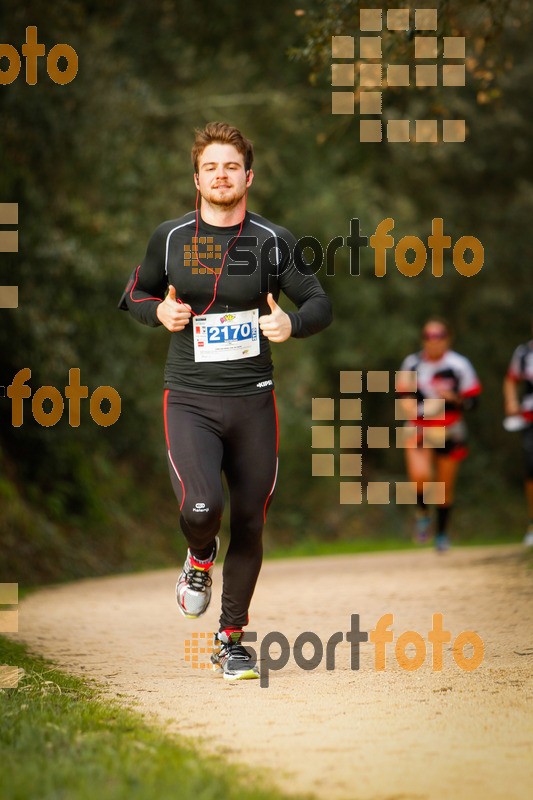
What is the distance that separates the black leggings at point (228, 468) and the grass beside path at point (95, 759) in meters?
1.00

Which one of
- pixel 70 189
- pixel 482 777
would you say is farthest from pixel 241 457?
pixel 70 189

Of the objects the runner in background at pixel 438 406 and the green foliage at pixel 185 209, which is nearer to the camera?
the runner in background at pixel 438 406

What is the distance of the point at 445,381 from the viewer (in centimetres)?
1123

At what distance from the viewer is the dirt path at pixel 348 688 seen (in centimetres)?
346

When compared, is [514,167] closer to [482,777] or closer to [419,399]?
[419,399]

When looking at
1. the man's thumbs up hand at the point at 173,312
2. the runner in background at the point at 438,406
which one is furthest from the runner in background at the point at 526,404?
the man's thumbs up hand at the point at 173,312

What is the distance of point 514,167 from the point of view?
2417cm

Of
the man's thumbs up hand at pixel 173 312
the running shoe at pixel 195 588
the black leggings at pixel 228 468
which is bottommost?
the running shoe at pixel 195 588

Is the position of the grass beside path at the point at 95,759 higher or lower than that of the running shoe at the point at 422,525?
higher

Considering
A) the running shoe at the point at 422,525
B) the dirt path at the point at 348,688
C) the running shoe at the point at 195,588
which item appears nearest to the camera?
the dirt path at the point at 348,688

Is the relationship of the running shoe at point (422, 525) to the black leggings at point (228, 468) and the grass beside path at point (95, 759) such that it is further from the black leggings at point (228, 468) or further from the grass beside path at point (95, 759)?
the grass beside path at point (95, 759)

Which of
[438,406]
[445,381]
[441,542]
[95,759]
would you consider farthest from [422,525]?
[95,759]

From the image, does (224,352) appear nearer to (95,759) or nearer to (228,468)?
(228,468)

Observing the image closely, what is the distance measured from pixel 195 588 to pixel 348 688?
100 cm
